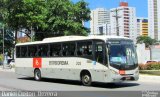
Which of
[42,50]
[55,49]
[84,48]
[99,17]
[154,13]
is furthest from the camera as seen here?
[154,13]

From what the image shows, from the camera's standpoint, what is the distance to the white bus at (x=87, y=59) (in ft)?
70.1

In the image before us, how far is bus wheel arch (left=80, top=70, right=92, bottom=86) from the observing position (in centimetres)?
2264

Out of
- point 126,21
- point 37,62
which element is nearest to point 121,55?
point 37,62

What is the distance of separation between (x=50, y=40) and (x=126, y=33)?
180 ft

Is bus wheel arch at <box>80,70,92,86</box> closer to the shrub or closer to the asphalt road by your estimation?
the asphalt road

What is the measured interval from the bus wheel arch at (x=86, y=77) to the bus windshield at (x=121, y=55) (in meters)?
2.03

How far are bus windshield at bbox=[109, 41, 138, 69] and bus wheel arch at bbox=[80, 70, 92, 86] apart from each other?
6.66ft

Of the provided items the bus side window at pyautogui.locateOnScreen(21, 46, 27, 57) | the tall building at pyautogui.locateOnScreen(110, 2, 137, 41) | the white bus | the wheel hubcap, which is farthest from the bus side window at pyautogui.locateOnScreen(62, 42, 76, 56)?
the tall building at pyautogui.locateOnScreen(110, 2, 137, 41)

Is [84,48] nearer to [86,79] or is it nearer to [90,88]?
[86,79]

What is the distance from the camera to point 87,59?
893 inches

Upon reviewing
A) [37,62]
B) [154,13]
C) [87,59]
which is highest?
[154,13]

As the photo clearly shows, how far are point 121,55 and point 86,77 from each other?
271cm

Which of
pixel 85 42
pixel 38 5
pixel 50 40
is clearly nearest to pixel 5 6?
pixel 38 5

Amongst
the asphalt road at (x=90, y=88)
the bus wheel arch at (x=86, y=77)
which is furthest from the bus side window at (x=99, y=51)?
the asphalt road at (x=90, y=88)
